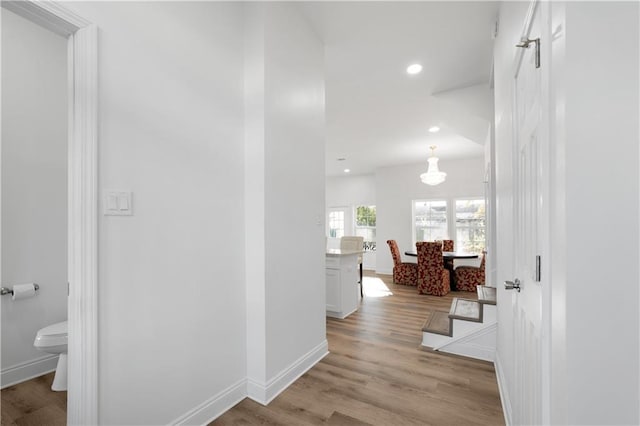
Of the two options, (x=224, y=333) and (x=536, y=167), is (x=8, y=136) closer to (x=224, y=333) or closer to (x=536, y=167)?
(x=224, y=333)

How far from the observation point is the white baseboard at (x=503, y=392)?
1.78 meters

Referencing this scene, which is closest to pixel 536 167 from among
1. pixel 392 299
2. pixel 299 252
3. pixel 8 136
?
pixel 299 252

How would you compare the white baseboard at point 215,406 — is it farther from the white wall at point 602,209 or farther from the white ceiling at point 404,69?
the white ceiling at point 404,69

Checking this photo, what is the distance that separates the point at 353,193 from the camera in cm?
918

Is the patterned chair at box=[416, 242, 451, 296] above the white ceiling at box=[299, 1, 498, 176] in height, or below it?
below

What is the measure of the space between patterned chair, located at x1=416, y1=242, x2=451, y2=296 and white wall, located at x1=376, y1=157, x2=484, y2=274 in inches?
85.6

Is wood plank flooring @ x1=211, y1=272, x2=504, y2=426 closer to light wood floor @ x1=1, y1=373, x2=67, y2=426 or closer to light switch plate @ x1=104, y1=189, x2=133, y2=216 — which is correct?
light wood floor @ x1=1, y1=373, x2=67, y2=426

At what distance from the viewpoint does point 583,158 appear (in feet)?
2.31

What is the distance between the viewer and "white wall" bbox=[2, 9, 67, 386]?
2.33m

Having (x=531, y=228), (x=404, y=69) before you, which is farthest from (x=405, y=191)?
(x=531, y=228)

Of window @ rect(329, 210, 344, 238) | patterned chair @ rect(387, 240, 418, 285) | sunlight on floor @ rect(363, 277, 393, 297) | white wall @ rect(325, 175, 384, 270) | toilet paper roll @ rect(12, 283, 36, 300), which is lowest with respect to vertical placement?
sunlight on floor @ rect(363, 277, 393, 297)

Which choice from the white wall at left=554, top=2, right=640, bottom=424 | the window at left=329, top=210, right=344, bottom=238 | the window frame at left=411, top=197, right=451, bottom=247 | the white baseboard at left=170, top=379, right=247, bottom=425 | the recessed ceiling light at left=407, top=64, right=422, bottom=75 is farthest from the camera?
the window at left=329, top=210, right=344, bottom=238

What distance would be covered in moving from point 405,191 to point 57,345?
7280mm

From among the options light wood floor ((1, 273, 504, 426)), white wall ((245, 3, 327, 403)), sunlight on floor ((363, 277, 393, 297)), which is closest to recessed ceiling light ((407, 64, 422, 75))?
white wall ((245, 3, 327, 403))
